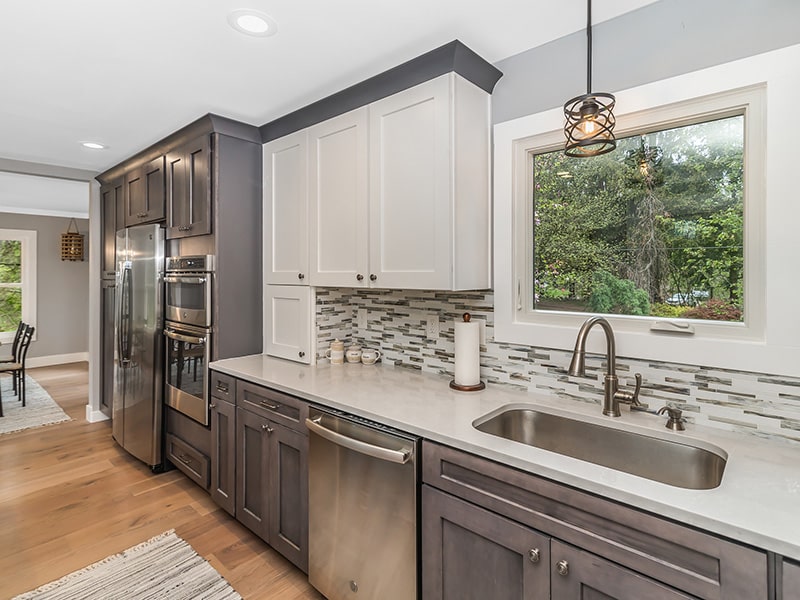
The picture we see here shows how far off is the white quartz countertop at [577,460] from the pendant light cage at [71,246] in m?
5.68

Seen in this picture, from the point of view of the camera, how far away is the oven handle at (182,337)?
2.70 metres

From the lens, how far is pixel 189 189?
2.81 m

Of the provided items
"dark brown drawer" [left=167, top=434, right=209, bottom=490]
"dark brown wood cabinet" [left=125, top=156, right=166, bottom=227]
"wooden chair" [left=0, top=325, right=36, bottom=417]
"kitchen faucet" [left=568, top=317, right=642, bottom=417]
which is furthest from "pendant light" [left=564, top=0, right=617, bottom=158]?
"wooden chair" [left=0, top=325, right=36, bottom=417]

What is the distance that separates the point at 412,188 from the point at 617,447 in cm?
133

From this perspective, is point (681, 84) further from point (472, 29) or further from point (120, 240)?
point (120, 240)

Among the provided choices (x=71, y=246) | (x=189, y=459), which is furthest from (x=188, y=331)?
(x=71, y=246)

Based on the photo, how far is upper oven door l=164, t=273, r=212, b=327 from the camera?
2682mm

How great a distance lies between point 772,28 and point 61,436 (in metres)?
5.33

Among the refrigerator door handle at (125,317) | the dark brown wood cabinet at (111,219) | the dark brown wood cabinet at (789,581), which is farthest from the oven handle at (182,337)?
the dark brown wood cabinet at (789,581)

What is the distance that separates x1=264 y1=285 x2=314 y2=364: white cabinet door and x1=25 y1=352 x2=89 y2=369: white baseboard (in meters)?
6.25

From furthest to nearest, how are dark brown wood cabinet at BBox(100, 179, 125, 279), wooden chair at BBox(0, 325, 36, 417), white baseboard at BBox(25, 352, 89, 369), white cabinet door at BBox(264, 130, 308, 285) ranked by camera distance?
white baseboard at BBox(25, 352, 89, 369)
wooden chair at BBox(0, 325, 36, 417)
dark brown wood cabinet at BBox(100, 179, 125, 279)
white cabinet door at BBox(264, 130, 308, 285)

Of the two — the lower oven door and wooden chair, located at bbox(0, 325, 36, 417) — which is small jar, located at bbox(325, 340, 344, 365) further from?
wooden chair, located at bbox(0, 325, 36, 417)

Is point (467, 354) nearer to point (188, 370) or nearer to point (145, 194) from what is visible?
point (188, 370)

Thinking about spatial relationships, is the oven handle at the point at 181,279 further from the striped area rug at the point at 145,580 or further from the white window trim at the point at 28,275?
the white window trim at the point at 28,275
